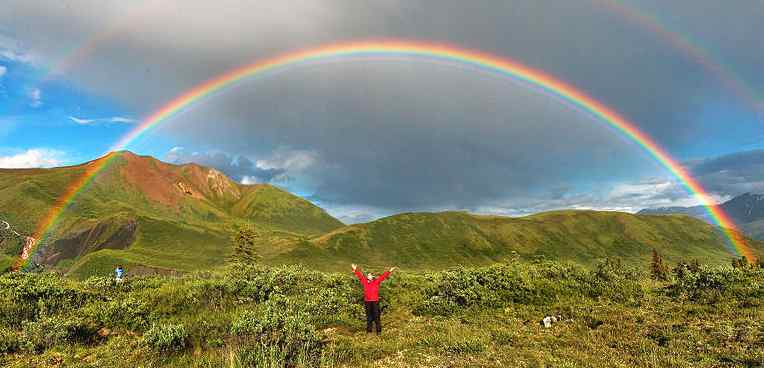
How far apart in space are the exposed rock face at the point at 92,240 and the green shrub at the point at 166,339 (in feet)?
566

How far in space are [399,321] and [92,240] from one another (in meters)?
186

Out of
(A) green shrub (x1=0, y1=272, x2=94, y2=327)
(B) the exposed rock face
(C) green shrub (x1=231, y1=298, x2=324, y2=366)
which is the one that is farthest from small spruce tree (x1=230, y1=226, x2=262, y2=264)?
(C) green shrub (x1=231, y1=298, x2=324, y2=366)

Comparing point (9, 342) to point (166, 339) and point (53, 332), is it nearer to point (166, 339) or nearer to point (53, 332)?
point (53, 332)

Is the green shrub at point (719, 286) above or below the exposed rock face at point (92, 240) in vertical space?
below

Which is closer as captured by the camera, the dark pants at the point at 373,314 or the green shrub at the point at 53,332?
the green shrub at the point at 53,332

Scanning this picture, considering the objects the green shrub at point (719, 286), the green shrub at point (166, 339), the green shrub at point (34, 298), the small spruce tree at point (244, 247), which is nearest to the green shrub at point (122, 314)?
the green shrub at point (34, 298)

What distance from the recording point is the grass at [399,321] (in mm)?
11086

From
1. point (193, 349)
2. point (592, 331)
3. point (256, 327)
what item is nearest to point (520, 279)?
point (592, 331)

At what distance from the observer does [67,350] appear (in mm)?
13281

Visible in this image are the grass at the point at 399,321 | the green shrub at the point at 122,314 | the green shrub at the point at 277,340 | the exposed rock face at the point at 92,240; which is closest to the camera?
the green shrub at the point at 277,340

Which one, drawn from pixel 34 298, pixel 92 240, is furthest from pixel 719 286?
pixel 92 240

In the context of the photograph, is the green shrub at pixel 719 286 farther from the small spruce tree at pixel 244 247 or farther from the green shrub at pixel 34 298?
the small spruce tree at pixel 244 247

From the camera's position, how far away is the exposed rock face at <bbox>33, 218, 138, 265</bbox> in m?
151

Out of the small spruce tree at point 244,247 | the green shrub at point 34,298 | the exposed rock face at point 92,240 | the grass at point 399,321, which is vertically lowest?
the grass at point 399,321
